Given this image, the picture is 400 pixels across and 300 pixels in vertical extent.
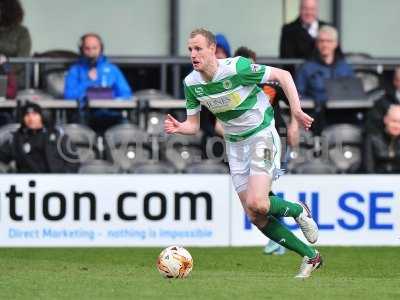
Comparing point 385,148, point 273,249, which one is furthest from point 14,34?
point 273,249

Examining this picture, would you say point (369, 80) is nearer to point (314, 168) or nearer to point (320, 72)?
point (320, 72)

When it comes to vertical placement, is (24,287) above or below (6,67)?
below

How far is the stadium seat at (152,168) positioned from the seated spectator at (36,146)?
672 millimetres

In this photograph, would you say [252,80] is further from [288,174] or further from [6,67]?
[6,67]

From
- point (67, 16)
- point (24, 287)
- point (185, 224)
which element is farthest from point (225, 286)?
point (67, 16)

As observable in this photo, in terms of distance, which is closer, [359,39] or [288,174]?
[288,174]

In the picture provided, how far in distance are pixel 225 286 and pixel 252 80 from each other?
1887 mm

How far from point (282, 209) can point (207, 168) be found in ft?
16.4

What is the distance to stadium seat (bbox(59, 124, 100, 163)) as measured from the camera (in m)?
16.8

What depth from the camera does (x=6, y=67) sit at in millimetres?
17578

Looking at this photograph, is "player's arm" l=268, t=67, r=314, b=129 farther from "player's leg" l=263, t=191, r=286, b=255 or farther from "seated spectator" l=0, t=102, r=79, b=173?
"seated spectator" l=0, t=102, r=79, b=173

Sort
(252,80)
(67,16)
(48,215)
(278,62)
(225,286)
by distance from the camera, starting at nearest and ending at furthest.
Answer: (225,286) < (252,80) < (48,215) < (278,62) < (67,16)

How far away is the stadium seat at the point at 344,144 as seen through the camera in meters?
17.3

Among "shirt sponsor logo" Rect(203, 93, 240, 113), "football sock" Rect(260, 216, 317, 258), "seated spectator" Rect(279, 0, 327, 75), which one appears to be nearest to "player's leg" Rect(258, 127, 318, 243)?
"football sock" Rect(260, 216, 317, 258)
